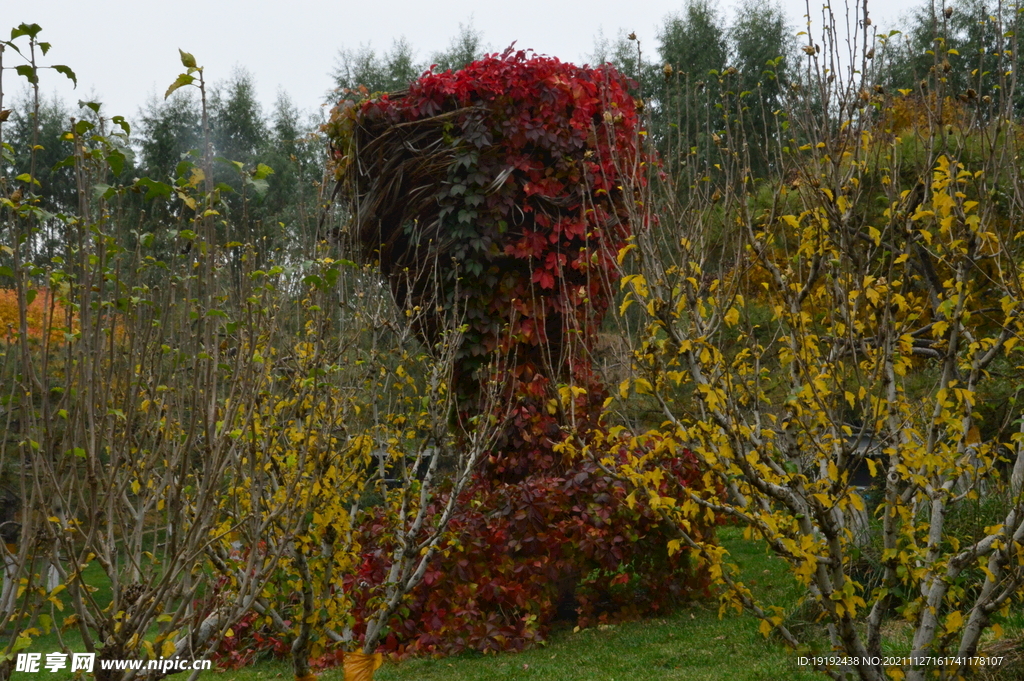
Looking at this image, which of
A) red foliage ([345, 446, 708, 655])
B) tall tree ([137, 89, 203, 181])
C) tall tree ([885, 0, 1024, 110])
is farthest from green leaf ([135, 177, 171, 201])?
tall tree ([137, 89, 203, 181])

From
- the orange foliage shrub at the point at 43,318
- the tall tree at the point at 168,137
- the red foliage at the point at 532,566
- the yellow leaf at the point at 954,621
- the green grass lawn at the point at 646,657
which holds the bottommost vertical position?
the green grass lawn at the point at 646,657

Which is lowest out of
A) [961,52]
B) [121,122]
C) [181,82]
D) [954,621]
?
[954,621]

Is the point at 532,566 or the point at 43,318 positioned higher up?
the point at 43,318

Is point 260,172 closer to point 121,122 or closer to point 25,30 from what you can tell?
point 121,122

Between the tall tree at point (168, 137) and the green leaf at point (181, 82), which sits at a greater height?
the tall tree at point (168, 137)

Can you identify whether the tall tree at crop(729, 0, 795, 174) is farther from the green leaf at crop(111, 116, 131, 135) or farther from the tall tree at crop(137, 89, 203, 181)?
the tall tree at crop(137, 89, 203, 181)

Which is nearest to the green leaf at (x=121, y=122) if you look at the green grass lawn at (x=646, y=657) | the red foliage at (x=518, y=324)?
the red foliage at (x=518, y=324)

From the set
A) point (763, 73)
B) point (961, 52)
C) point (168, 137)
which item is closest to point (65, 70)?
point (763, 73)

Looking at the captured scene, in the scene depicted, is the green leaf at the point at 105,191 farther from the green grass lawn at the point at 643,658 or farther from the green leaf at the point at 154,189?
the green grass lawn at the point at 643,658

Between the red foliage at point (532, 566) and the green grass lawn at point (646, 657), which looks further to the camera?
the red foliage at point (532, 566)

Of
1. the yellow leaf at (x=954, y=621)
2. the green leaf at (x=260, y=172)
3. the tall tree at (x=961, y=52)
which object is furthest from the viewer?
the tall tree at (x=961, y=52)

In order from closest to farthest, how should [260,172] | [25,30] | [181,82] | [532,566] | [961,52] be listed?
[25,30], [181,82], [260,172], [532,566], [961,52]

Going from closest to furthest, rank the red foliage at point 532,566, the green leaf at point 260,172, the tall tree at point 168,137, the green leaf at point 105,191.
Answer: the green leaf at point 105,191 < the green leaf at point 260,172 < the red foliage at point 532,566 < the tall tree at point 168,137

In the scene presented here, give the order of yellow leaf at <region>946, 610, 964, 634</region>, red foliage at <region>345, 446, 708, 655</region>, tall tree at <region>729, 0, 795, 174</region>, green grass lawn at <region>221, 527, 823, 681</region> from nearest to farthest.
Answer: yellow leaf at <region>946, 610, 964, 634</region>, tall tree at <region>729, 0, 795, 174</region>, green grass lawn at <region>221, 527, 823, 681</region>, red foliage at <region>345, 446, 708, 655</region>
